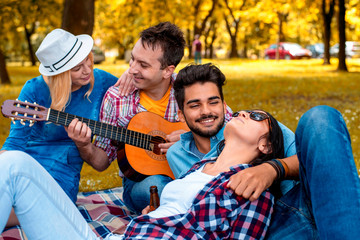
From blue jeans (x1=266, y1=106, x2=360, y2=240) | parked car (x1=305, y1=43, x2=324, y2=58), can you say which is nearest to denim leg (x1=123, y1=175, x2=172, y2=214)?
blue jeans (x1=266, y1=106, x2=360, y2=240)

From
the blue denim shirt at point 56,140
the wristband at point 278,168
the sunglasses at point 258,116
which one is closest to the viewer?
the wristband at point 278,168

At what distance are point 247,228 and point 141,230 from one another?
60 centimetres

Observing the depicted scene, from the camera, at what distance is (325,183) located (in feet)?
6.78

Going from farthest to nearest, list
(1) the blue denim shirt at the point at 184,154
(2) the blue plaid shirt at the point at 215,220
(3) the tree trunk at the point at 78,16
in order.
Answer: (3) the tree trunk at the point at 78,16
(1) the blue denim shirt at the point at 184,154
(2) the blue plaid shirt at the point at 215,220

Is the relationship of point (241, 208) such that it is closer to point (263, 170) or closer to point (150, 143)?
point (263, 170)

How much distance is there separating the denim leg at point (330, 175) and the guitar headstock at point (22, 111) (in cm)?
208

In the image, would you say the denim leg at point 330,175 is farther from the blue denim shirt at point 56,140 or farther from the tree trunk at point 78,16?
the tree trunk at point 78,16

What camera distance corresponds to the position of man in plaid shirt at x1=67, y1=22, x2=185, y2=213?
3900mm

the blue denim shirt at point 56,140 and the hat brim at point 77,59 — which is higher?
the hat brim at point 77,59

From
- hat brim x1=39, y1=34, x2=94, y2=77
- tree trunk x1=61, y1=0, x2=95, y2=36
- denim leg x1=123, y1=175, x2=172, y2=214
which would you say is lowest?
denim leg x1=123, y1=175, x2=172, y2=214

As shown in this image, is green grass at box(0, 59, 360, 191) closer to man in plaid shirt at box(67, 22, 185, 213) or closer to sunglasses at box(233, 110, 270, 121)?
man in plaid shirt at box(67, 22, 185, 213)

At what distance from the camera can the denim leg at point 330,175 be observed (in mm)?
1970

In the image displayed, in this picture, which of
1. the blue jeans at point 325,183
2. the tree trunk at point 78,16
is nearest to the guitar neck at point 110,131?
the blue jeans at point 325,183

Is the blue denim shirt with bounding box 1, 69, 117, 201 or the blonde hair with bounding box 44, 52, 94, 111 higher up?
the blonde hair with bounding box 44, 52, 94, 111
